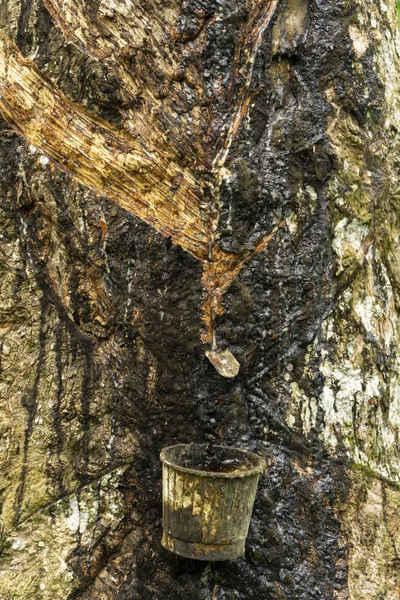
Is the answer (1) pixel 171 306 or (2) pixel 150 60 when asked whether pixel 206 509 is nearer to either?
(1) pixel 171 306

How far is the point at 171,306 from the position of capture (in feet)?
7.68

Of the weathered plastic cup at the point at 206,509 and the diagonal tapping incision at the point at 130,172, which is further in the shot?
the diagonal tapping incision at the point at 130,172

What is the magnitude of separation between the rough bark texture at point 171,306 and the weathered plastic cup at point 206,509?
0.74 ft

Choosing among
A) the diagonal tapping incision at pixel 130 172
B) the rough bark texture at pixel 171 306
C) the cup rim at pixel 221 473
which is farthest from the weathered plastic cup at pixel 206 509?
the diagonal tapping incision at pixel 130 172

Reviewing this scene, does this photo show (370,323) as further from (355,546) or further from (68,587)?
(68,587)

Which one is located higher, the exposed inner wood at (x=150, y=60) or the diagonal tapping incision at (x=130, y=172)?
the exposed inner wood at (x=150, y=60)

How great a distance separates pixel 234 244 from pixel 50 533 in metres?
1.07

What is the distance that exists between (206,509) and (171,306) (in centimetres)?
63

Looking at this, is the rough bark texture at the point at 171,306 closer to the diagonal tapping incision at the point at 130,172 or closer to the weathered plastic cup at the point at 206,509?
the diagonal tapping incision at the point at 130,172

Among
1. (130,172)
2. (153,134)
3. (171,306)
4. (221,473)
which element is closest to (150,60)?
(153,134)

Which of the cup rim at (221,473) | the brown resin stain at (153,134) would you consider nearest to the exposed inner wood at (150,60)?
the brown resin stain at (153,134)

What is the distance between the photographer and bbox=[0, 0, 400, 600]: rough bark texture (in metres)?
2.34

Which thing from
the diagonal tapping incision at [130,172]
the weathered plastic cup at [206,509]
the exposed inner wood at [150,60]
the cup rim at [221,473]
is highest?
the exposed inner wood at [150,60]

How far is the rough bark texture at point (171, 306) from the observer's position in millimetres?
2338
